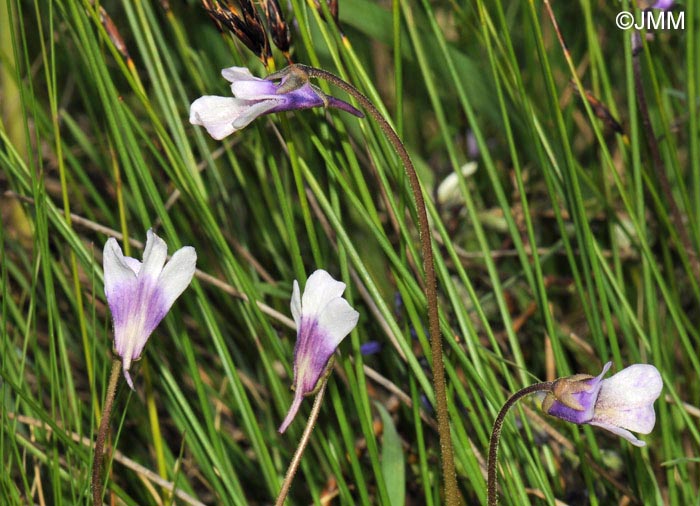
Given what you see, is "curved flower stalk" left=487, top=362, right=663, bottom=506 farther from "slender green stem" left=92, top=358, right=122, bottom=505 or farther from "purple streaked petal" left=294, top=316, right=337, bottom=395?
"slender green stem" left=92, top=358, right=122, bottom=505

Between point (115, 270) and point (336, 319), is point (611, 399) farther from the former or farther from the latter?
point (115, 270)

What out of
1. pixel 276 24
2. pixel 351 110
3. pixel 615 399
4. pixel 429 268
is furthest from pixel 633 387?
pixel 276 24

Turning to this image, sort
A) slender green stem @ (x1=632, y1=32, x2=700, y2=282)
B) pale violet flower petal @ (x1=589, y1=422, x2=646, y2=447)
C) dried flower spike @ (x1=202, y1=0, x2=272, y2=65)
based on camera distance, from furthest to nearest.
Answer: slender green stem @ (x1=632, y1=32, x2=700, y2=282), dried flower spike @ (x1=202, y1=0, x2=272, y2=65), pale violet flower petal @ (x1=589, y1=422, x2=646, y2=447)

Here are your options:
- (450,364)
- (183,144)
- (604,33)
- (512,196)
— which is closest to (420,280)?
(450,364)

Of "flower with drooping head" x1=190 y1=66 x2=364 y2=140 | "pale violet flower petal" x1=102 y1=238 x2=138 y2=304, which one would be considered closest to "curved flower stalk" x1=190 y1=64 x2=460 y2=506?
"flower with drooping head" x1=190 y1=66 x2=364 y2=140

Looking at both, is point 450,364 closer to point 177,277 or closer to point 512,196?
point 177,277

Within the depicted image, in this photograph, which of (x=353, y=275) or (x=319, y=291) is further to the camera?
(x=353, y=275)

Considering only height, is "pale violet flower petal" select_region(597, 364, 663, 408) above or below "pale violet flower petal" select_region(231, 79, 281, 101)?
below

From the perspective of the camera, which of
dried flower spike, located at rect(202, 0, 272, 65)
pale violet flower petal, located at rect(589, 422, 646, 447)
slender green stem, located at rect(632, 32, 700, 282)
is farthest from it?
slender green stem, located at rect(632, 32, 700, 282)

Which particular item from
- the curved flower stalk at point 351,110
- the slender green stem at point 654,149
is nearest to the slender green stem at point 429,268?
the curved flower stalk at point 351,110
